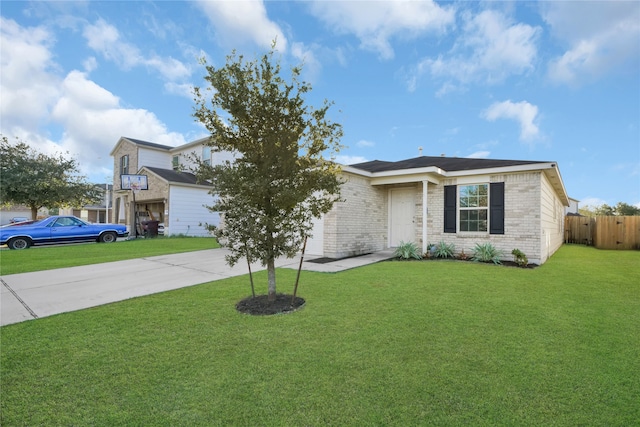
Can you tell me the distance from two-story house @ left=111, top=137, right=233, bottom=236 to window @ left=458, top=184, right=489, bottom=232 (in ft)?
40.6

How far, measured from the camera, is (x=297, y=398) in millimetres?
2170

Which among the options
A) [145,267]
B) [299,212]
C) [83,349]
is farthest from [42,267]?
[299,212]

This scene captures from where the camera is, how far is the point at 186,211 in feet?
59.3

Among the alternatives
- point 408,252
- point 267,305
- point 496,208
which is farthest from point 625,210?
point 267,305

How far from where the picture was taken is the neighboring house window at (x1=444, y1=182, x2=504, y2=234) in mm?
8859

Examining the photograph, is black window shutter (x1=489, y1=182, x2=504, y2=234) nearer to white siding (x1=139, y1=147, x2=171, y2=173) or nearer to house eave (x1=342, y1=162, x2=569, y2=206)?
house eave (x1=342, y1=162, x2=569, y2=206)

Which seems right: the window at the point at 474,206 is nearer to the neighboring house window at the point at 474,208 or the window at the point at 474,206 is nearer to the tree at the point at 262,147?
the neighboring house window at the point at 474,208

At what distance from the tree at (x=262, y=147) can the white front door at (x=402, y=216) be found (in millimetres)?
6964

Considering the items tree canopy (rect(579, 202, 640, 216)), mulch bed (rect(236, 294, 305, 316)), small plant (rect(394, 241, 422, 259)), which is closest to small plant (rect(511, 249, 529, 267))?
small plant (rect(394, 241, 422, 259))

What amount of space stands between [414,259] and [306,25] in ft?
29.8

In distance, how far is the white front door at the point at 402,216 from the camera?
10.6m

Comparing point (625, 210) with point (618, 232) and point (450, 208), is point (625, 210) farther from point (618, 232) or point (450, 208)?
point (450, 208)

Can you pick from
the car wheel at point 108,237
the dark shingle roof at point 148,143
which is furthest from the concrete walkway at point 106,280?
the dark shingle roof at point 148,143

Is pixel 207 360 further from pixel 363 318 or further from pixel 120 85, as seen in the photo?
pixel 120 85
